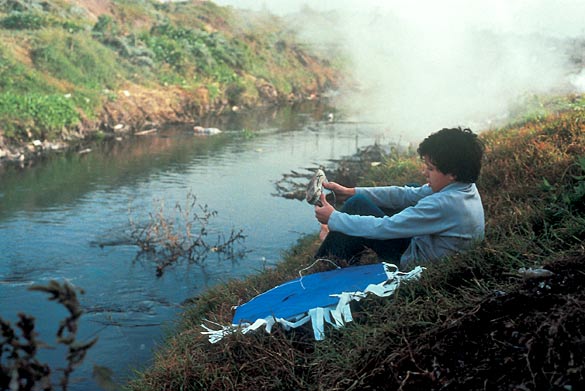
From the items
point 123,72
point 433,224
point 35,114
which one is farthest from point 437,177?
point 123,72

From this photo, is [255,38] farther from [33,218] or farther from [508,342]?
[508,342]

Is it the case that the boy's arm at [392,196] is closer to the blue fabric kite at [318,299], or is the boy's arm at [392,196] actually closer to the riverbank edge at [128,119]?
the blue fabric kite at [318,299]

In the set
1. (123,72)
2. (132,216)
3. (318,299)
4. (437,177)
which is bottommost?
(132,216)

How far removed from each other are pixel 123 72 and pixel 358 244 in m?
15.6

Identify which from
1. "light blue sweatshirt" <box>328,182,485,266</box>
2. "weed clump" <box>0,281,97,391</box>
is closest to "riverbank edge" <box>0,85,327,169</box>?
"light blue sweatshirt" <box>328,182,485,266</box>

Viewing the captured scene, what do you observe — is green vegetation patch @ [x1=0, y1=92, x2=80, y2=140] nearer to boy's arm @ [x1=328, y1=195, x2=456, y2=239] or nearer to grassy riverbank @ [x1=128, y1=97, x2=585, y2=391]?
grassy riverbank @ [x1=128, y1=97, x2=585, y2=391]

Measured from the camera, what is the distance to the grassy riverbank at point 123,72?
14.1 meters

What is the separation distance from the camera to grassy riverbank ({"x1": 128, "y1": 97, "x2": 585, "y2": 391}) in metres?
2.54

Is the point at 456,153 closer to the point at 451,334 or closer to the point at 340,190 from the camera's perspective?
the point at 340,190

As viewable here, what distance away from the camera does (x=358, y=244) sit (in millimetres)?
4473

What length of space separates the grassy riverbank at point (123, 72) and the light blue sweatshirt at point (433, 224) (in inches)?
→ 381

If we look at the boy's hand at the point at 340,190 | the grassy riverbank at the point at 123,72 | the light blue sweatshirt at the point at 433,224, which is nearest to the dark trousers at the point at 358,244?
the light blue sweatshirt at the point at 433,224

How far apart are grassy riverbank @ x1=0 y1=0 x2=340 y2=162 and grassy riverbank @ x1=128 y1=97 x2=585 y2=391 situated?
9534mm

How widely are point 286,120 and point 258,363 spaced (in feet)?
51.9
